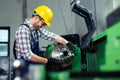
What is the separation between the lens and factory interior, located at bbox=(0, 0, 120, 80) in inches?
20.2

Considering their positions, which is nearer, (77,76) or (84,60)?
(77,76)

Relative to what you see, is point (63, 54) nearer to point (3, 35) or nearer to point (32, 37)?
point (32, 37)

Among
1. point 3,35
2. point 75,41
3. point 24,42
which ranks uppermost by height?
point 3,35

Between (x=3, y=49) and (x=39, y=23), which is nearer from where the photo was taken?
(x=39, y=23)

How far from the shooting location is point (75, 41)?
17.3ft

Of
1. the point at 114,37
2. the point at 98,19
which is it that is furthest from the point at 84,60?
the point at 98,19

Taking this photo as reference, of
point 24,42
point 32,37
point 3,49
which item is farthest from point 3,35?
point 24,42

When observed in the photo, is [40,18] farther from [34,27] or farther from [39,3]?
[39,3]

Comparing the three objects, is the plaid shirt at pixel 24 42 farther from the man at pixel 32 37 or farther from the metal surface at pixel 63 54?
the metal surface at pixel 63 54

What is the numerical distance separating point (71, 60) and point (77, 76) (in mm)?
1523

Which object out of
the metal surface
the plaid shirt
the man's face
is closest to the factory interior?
the metal surface

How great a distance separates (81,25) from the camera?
17.7 feet

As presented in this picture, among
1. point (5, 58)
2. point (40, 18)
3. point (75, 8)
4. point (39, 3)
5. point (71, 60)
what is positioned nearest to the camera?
point (71, 60)

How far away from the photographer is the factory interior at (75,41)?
0.51 m
